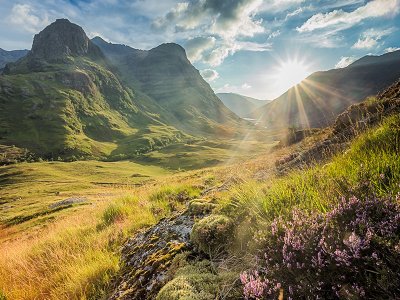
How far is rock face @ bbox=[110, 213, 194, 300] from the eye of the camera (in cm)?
473

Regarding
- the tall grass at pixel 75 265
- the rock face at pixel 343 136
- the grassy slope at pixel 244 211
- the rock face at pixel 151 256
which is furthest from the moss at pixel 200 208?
the rock face at pixel 343 136

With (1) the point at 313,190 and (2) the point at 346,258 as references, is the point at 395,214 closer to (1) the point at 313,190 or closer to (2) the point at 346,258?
(2) the point at 346,258

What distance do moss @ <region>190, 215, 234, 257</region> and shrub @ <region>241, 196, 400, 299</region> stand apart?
1.28m

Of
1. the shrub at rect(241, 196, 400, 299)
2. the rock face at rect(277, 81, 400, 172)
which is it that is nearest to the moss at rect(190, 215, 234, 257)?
the shrub at rect(241, 196, 400, 299)

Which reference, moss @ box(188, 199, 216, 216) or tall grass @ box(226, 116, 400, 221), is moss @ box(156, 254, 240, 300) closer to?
tall grass @ box(226, 116, 400, 221)

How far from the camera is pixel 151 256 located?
558cm

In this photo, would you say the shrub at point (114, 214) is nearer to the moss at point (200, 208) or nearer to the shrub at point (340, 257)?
the moss at point (200, 208)

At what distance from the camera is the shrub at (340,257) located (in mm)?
2543

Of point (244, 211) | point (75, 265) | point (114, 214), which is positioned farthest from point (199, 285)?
point (114, 214)

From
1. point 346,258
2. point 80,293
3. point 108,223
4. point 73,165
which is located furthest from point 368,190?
point 73,165

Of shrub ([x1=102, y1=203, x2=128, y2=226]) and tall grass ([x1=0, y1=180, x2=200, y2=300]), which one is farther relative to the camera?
shrub ([x1=102, y1=203, x2=128, y2=226])

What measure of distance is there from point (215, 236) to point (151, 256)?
148cm

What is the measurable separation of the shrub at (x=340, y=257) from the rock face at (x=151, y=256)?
2.06 metres

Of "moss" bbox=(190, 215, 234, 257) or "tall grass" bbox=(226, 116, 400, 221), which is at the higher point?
"tall grass" bbox=(226, 116, 400, 221)
